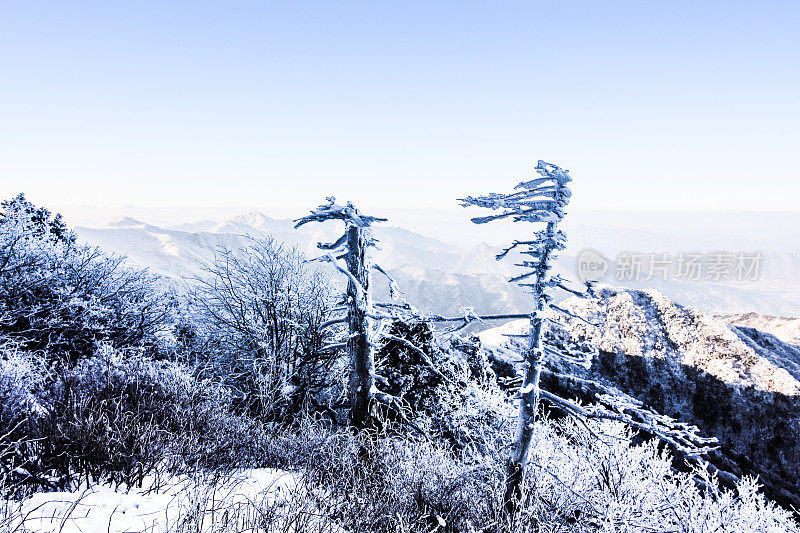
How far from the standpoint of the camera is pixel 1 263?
33.0ft

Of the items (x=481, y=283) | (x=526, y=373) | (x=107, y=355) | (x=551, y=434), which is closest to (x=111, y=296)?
(x=107, y=355)

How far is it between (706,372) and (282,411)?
2220cm

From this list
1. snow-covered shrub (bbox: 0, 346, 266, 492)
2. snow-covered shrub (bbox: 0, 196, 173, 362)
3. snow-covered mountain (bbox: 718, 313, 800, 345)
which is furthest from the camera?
snow-covered mountain (bbox: 718, 313, 800, 345)

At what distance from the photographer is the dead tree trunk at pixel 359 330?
7289 millimetres

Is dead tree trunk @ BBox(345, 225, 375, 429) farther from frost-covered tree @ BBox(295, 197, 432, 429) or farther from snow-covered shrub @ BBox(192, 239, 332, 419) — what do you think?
snow-covered shrub @ BBox(192, 239, 332, 419)

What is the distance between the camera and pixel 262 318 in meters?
12.9

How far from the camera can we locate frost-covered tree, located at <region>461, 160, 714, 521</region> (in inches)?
192

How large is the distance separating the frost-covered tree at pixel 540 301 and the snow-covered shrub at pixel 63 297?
429 inches

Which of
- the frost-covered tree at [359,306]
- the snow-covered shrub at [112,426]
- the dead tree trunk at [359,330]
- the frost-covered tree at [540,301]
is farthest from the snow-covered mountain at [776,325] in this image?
the snow-covered shrub at [112,426]

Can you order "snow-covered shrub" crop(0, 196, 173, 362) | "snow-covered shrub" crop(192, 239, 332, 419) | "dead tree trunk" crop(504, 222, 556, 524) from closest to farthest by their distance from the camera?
1. "dead tree trunk" crop(504, 222, 556, 524)
2. "snow-covered shrub" crop(0, 196, 173, 362)
3. "snow-covered shrub" crop(192, 239, 332, 419)

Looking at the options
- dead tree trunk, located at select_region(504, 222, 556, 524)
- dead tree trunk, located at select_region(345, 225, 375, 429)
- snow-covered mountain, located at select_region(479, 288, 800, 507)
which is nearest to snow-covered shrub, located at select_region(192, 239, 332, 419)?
dead tree trunk, located at select_region(345, 225, 375, 429)

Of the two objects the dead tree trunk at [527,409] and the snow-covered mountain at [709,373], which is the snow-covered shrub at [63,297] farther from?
the snow-covered mountain at [709,373]

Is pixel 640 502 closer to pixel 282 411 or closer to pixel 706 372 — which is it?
pixel 282 411

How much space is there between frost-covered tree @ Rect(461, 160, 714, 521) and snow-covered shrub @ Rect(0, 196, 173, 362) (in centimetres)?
1091
